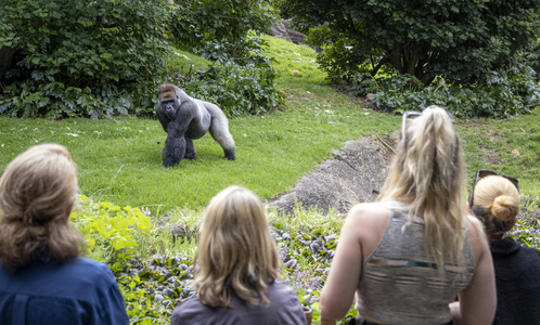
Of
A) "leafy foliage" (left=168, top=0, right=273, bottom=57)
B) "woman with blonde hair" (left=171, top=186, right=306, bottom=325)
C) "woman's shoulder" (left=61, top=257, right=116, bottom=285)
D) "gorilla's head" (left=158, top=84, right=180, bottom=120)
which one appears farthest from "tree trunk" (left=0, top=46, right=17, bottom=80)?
"woman with blonde hair" (left=171, top=186, right=306, bottom=325)

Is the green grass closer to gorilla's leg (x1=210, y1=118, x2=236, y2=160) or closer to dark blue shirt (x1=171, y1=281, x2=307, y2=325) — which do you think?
gorilla's leg (x1=210, y1=118, x2=236, y2=160)

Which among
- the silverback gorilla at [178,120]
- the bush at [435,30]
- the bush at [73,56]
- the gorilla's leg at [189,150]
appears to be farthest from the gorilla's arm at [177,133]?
the bush at [435,30]

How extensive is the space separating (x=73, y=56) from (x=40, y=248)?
30.0ft

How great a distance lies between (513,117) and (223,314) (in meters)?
14.2

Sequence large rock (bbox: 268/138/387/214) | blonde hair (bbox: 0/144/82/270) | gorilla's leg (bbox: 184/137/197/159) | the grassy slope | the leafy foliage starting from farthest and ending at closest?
the leafy foliage → gorilla's leg (bbox: 184/137/197/159) → large rock (bbox: 268/138/387/214) → the grassy slope → blonde hair (bbox: 0/144/82/270)

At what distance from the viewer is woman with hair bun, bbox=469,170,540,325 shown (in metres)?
2.35

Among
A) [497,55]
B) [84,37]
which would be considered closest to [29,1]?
[84,37]

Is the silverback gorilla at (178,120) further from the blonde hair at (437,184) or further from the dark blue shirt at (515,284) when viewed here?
the blonde hair at (437,184)

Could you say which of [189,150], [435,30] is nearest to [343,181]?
[189,150]

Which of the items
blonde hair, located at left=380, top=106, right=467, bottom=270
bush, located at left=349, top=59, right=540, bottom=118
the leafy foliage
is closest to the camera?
blonde hair, located at left=380, top=106, right=467, bottom=270

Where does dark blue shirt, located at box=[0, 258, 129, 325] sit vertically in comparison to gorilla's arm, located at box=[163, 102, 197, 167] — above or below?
above

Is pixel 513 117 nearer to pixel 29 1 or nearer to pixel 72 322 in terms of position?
Result: pixel 29 1

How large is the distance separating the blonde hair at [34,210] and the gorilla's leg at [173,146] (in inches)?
213

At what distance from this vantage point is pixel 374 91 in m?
14.7
